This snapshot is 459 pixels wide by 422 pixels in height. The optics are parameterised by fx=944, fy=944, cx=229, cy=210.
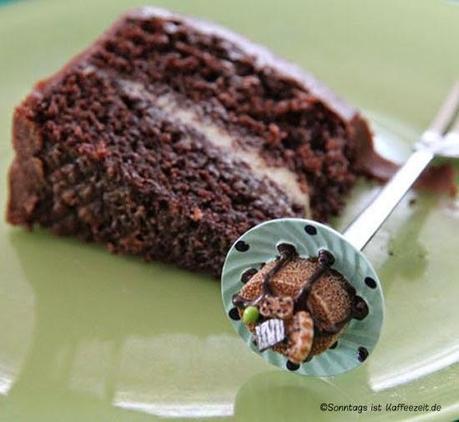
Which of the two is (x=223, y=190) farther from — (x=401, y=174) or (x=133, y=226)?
(x=401, y=174)

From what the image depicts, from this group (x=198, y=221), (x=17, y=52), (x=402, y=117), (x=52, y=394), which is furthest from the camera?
(x=17, y=52)

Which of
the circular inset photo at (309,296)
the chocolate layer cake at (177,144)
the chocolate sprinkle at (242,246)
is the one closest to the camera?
the circular inset photo at (309,296)

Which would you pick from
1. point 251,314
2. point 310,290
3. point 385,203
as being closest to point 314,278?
point 310,290

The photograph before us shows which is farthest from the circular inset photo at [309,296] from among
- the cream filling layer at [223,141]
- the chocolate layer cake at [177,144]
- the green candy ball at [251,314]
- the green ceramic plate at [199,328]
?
the cream filling layer at [223,141]

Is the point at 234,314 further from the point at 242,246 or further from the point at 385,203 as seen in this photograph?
the point at 385,203

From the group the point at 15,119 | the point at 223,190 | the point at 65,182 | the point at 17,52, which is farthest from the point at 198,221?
the point at 17,52

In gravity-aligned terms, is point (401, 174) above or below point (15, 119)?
above

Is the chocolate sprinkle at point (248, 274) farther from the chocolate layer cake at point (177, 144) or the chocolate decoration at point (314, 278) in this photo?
the chocolate layer cake at point (177, 144)

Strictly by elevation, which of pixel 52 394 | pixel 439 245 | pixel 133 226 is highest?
pixel 439 245
